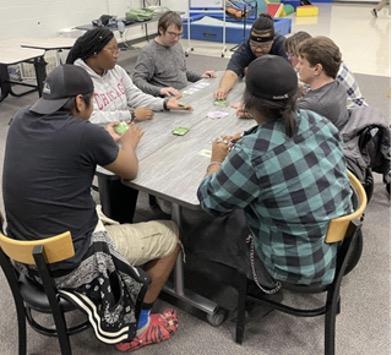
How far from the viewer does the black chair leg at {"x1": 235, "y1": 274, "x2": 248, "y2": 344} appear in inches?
67.5

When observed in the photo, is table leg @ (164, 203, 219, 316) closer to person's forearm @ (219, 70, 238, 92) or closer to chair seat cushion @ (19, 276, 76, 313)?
chair seat cushion @ (19, 276, 76, 313)

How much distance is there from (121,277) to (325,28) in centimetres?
747

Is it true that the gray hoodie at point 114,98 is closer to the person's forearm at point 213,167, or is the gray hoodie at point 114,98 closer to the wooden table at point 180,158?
the wooden table at point 180,158

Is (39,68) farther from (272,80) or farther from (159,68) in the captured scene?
(272,80)

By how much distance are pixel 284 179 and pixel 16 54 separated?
3.56m

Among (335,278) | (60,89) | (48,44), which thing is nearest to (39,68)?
(48,44)

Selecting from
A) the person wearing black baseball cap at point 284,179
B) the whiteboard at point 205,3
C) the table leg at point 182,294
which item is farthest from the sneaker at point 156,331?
the whiteboard at point 205,3

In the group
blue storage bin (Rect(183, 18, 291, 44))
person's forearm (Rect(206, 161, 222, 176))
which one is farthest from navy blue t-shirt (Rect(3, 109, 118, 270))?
blue storage bin (Rect(183, 18, 291, 44))

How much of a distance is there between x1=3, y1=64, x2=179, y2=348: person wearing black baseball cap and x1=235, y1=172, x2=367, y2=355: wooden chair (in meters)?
0.45

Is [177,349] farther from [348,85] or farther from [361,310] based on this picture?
[348,85]

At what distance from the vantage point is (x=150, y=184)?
5.62ft

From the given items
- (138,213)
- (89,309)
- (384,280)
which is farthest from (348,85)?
(89,309)

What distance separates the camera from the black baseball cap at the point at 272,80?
1.36m

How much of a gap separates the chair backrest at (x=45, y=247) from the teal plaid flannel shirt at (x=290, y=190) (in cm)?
47
